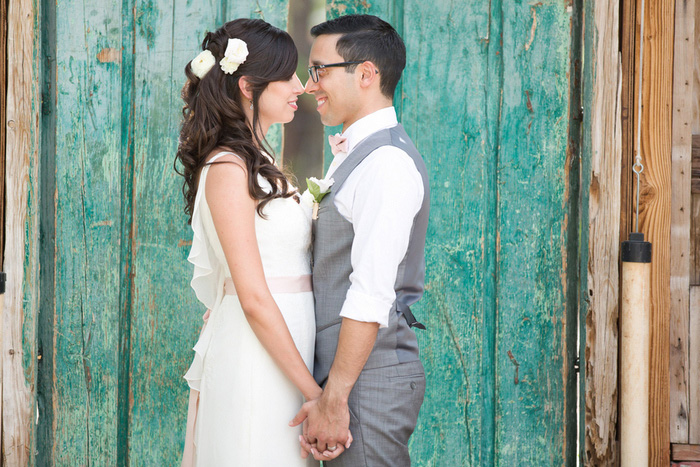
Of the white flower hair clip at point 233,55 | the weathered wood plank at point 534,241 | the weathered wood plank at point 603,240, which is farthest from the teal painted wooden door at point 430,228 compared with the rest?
the white flower hair clip at point 233,55

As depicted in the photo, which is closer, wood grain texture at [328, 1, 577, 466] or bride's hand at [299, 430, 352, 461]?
bride's hand at [299, 430, 352, 461]

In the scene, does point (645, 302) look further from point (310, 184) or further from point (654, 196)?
point (310, 184)

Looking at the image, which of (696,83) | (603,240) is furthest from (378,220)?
(696,83)

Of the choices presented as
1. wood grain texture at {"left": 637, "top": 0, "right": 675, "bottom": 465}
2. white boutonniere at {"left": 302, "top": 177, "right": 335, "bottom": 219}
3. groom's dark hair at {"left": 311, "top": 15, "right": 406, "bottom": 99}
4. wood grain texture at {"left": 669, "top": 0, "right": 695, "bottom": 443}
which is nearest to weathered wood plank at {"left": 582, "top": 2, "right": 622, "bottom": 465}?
wood grain texture at {"left": 637, "top": 0, "right": 675, "bottom": 465}

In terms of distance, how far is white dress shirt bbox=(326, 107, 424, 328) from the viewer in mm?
1763

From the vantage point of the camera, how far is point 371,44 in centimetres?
206

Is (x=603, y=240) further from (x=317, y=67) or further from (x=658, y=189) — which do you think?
(x=317, y=67)

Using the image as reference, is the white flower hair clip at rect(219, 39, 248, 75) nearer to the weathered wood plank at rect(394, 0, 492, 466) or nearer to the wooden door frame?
the weathered wood plank at rect(394, 0, 492, 466)

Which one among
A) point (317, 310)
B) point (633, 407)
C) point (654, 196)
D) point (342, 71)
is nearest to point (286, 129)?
point (342, 71)

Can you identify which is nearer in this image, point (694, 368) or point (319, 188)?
point (319, 188)

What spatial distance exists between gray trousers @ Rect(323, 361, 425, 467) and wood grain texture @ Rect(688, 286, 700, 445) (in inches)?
54.4

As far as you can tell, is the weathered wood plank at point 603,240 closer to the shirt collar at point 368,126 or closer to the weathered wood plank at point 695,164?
the weathered wood plank at point 695,164

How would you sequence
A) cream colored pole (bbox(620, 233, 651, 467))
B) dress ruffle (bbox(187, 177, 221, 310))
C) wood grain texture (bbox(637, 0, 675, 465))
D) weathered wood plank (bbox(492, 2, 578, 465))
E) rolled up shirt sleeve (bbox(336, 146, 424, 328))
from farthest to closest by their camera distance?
1. weathered wood plank (bbox(492, 2, 578, 465))
2. wood grain texture (bbox(637, 0, 675, 465))
3. cream colored pole (bbox(620, 233, 651, 467))
4. dress ruffle (bbox(187, 177, 221, 310))
5. rolled up shirt sleeve (bbox(336, 146, 424, 328))

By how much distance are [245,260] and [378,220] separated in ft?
1.25
